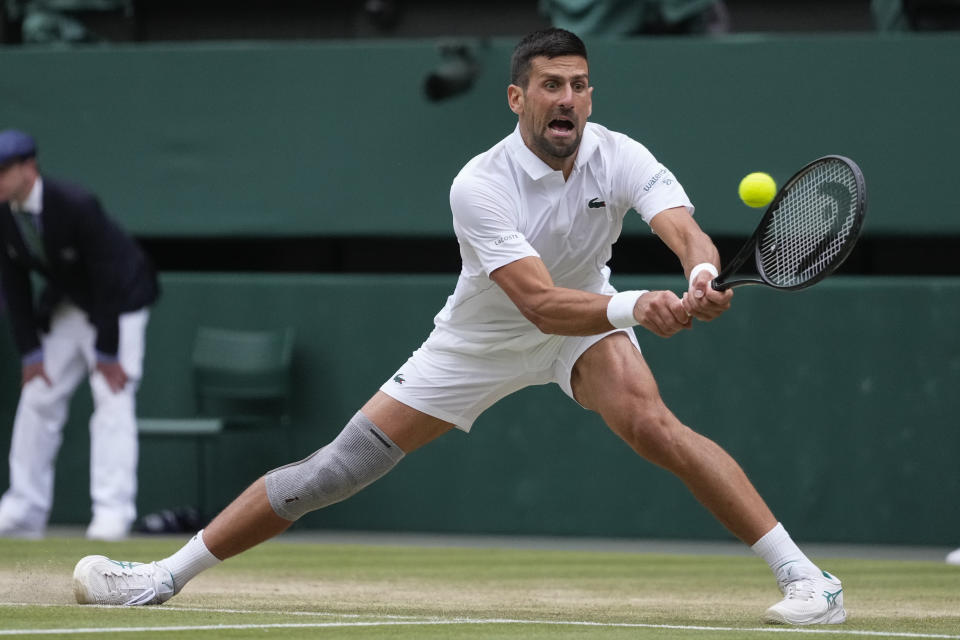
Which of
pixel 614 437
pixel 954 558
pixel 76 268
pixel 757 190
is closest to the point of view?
Answer: pixel 757 190

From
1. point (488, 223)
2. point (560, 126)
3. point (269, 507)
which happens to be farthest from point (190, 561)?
point (560, 126)

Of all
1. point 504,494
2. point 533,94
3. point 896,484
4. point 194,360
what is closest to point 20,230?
point 194,360

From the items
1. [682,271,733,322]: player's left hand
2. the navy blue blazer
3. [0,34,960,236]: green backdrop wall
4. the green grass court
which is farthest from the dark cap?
[682,271,733,322]: player's left hand

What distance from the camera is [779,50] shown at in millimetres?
8383

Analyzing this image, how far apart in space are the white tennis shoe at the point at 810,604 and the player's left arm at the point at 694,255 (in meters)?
0.84

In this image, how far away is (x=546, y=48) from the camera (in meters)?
4.60

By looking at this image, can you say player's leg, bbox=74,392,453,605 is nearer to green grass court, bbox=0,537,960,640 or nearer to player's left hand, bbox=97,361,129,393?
green grass court, bbox=0,537,960,640

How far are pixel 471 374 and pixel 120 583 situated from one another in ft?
4.10

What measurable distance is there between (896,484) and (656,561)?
1.62 metres

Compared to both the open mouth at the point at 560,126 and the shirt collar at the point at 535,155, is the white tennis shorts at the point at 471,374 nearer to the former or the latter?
the shirt collar at the point at 535,155

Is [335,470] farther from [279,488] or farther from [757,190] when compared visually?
[757,190]

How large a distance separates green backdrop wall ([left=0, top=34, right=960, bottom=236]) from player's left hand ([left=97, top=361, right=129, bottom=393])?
4.57 ft

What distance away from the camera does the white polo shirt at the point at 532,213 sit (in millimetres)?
4625

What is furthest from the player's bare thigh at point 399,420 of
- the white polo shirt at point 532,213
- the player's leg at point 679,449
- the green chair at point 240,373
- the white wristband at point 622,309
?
the green chair at point 240,373
